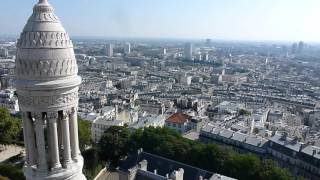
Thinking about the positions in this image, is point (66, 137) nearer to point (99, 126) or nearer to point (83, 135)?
point (83, 135)

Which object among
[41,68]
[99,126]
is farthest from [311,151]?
[41,68]

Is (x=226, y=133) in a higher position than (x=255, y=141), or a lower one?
higher

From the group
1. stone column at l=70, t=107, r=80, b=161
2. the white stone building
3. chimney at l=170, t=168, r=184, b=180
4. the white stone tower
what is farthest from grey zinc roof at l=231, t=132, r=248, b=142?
the white stone tower

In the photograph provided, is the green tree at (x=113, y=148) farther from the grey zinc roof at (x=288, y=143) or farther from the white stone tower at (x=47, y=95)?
the white stone tower at (x=47, y=95)

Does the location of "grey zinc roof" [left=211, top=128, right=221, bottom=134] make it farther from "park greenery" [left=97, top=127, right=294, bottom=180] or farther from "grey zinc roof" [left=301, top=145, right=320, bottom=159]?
"grey zinc roof" [left=301, top=145, right=320, bottom=159]

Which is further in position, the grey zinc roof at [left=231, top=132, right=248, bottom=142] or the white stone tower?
the grey zinc roof at [left=231, top=132, right=248, bottom=142]

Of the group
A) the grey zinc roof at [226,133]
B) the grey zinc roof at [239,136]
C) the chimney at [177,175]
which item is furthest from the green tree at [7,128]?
the grey zinc roof at [239,136]
